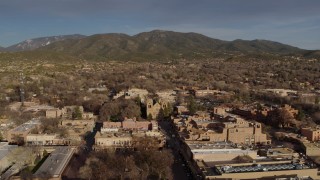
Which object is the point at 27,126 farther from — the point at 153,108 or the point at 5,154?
the point at 153,108

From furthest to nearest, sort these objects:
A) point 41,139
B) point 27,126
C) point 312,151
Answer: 1. point 27,126
2. point 41,139
3. point 312,151

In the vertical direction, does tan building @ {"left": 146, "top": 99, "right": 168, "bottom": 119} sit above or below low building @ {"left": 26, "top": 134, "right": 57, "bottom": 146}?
above

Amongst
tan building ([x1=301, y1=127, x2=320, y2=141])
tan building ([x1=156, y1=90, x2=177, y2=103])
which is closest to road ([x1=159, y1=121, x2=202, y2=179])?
tan building ([x1=301, y1=127, x2=320, y2=141])

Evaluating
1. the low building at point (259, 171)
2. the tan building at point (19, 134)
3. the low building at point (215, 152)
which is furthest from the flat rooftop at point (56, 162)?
the low building at point (259, 171)

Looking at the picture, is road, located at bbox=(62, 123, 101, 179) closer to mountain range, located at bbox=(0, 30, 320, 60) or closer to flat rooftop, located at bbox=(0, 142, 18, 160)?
flat rooftop, located at bbox=(0, 142, 18, 160)

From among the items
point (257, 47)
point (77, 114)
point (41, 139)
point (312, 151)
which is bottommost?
point (312, 151)

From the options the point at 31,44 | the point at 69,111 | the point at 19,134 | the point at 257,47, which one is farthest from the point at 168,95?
the point at 31,44

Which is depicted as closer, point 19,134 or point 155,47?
point 19,134
